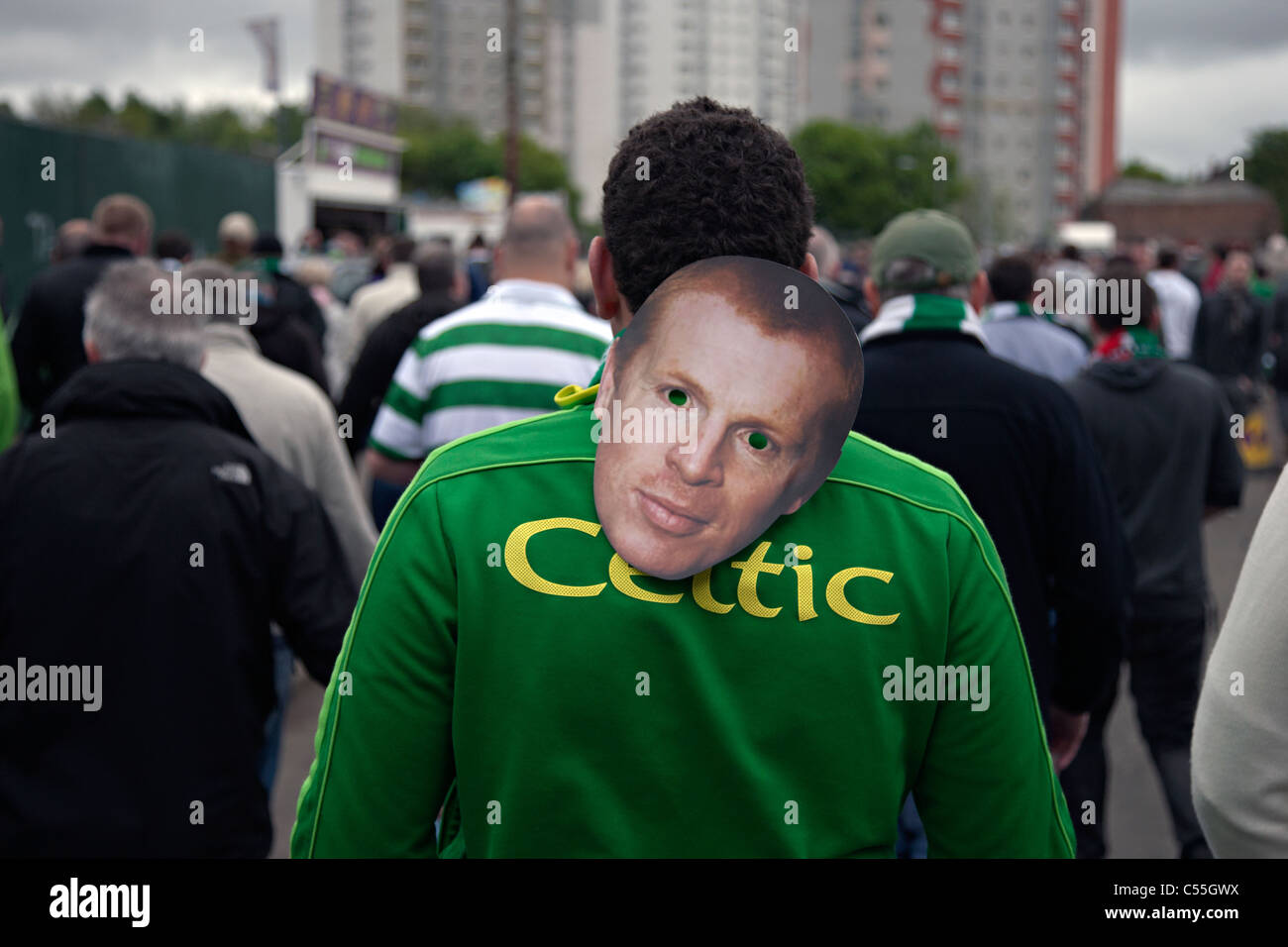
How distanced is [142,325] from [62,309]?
404 cm

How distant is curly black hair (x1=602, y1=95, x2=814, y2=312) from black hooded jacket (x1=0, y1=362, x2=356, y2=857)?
176 centimetres

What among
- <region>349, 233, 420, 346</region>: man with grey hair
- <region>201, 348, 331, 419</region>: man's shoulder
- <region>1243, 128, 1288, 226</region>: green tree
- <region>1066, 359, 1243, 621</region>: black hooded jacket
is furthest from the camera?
<region>1243, 128, 1288, 226</region>: green tree

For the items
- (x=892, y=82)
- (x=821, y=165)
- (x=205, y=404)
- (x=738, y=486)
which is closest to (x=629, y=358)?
(x=738, y=486)

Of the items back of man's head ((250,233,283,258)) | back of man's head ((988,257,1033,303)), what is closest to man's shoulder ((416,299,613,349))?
back of man's head ((988,257,1033,303))

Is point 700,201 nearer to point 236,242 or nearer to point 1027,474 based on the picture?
point 1027,474

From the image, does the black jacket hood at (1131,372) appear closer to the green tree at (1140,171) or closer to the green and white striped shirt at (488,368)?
the green and white striped shirt at (488,368)

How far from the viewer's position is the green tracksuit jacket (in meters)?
1.69

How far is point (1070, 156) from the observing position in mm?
115688

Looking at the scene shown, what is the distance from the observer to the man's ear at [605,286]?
6.29ft

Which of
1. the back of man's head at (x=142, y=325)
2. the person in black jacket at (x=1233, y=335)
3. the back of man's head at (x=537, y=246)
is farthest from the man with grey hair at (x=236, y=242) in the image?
the person in black jacket at (x=1233, y=335)

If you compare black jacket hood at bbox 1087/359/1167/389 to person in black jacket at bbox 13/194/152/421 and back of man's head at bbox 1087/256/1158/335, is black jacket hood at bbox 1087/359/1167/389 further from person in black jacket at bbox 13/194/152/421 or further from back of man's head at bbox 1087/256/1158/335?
person in black jacket at bbox 13/194/152/421

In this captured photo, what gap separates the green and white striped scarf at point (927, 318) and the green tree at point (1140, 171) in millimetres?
138397
